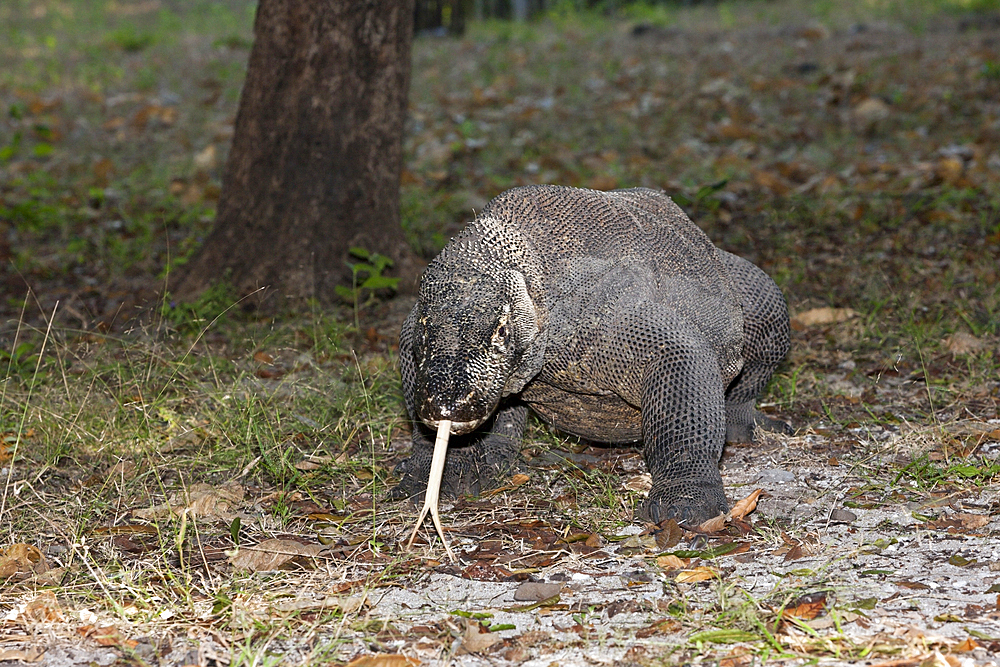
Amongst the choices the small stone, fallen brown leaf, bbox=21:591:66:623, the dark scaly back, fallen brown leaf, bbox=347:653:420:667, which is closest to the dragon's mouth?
the dark scaly back

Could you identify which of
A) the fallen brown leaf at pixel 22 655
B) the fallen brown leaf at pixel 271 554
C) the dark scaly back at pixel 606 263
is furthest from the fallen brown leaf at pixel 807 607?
the fallen brown leaf at pixel 22 655

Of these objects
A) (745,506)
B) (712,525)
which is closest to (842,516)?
(745,506)

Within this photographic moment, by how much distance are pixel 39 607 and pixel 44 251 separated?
3.82m

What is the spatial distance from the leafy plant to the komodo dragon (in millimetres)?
1443

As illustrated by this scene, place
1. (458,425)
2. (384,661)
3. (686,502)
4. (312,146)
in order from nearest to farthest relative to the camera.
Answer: (384,661), (458,425), (686,502), (312,146)

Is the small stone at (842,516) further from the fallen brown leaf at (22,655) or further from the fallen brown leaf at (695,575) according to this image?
the fallen brown leaf at (22,655)

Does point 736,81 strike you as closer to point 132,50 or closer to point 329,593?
point 132,50

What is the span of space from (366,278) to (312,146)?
617mm

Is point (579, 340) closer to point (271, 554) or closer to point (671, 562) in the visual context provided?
point (671, 562)

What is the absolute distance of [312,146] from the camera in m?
4.50

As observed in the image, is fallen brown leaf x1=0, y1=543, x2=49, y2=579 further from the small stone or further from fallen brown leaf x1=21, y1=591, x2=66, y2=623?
the small stone

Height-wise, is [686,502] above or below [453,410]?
Answer: below

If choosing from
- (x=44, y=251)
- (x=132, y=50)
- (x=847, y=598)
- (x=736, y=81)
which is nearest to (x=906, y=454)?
(x=847, y=598)

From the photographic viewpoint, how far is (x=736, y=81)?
8023mm
